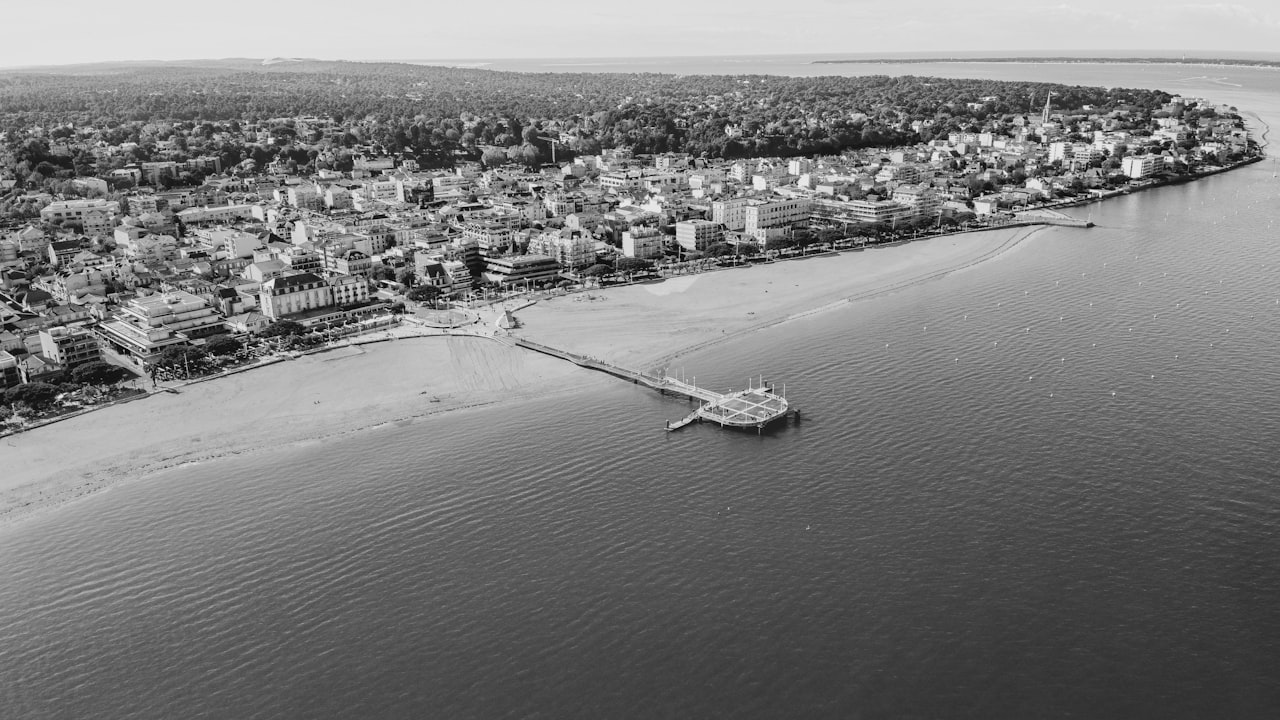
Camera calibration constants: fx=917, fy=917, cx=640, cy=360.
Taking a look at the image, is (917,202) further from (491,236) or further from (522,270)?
(522,270)

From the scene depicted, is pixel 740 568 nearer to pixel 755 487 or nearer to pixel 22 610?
pixel 755 487

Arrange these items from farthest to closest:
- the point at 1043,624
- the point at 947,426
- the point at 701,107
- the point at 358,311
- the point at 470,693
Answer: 1. the point at 701,107
2. the point at 358,311
3. the point at 947,426
4. the point at 1043,624
5. the point at 470,693

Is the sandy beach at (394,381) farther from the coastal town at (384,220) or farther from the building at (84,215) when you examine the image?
the building at (84,215)

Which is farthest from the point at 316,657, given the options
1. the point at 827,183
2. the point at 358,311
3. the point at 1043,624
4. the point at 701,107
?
the point at 701,107

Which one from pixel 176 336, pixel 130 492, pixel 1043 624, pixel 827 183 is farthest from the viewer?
pixel 827 183

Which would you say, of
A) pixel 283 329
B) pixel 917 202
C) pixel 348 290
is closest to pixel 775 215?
pixel 917 202

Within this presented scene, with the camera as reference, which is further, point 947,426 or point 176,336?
point 176,336
